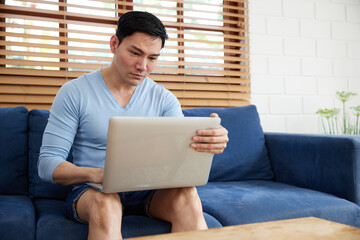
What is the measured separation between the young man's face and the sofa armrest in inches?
36.5

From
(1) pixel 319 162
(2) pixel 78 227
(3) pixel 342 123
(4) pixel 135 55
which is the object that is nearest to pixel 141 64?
(4) pixel 135 55

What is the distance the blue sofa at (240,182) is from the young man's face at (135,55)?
0.52 meters

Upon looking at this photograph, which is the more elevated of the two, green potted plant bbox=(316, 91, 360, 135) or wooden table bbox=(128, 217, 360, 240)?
green potted plant bbox=(316, 91, 360, 135)

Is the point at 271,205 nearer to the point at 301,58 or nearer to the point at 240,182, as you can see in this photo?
the point at 240,182

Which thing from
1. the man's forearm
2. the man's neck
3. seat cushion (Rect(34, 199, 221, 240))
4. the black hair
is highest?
the black hair

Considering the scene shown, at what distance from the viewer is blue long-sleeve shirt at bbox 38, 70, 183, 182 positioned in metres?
1.15

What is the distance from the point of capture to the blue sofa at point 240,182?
117 cm

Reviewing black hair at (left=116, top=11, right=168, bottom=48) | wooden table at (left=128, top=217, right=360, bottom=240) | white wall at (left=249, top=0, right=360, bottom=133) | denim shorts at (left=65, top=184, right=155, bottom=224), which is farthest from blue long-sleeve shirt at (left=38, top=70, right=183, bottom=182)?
white wall at (left=249, top=0, right=360, bottom=133)

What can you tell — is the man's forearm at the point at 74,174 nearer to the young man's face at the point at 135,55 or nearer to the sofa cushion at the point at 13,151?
the young man's face at the point at 135,55

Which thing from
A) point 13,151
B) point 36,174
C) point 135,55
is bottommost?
point 36,174

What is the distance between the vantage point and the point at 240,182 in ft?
5.93

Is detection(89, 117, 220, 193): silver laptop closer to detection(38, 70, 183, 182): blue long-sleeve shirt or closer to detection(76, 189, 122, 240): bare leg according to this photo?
detection(76, 189, 122, 240): bare leg

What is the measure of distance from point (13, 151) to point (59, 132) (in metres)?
0.48

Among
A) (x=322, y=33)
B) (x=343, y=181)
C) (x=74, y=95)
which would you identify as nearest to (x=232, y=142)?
(x=343, y=181)
